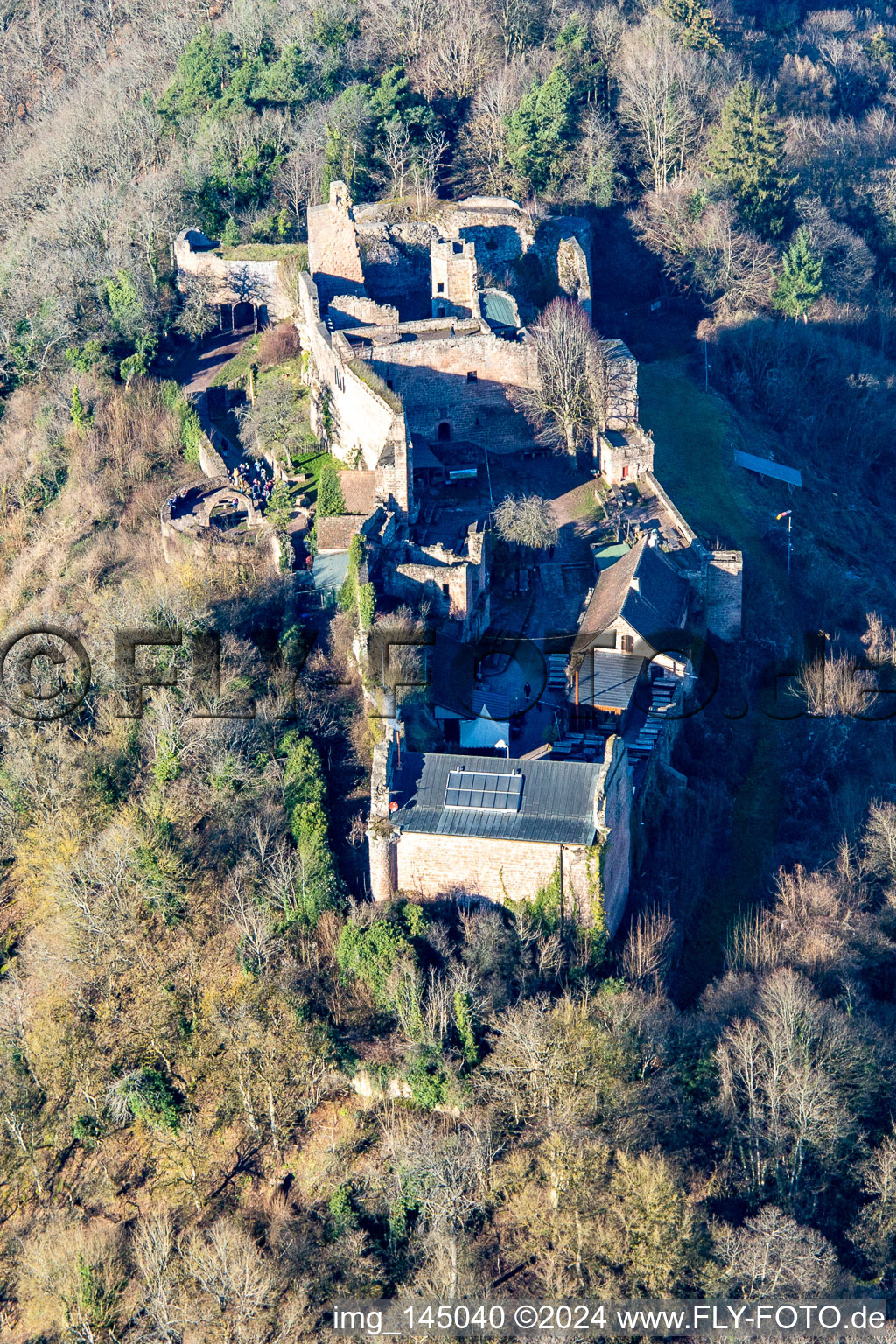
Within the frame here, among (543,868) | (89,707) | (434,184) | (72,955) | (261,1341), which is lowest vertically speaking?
(261,1341)

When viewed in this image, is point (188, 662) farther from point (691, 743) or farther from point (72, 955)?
point (691, 743)

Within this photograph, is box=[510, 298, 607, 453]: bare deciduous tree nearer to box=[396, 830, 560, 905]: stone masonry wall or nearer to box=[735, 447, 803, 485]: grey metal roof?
box=[735, 447, 803, 485]: grey metal roof

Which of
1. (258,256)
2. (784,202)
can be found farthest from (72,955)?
(784,202)

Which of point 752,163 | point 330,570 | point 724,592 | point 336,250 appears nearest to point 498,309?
point 336,250

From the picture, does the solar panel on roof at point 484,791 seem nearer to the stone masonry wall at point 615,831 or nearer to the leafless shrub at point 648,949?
the stone masonry wall at point 615,831

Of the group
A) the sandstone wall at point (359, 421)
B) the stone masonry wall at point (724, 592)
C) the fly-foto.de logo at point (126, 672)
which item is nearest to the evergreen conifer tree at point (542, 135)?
the sandstone wall at point (359, 421)

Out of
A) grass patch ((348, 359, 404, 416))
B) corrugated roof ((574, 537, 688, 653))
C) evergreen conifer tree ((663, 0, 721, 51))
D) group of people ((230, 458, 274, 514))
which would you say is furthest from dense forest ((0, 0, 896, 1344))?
evergreen conifer tree ((663, 0, 721, 51))
